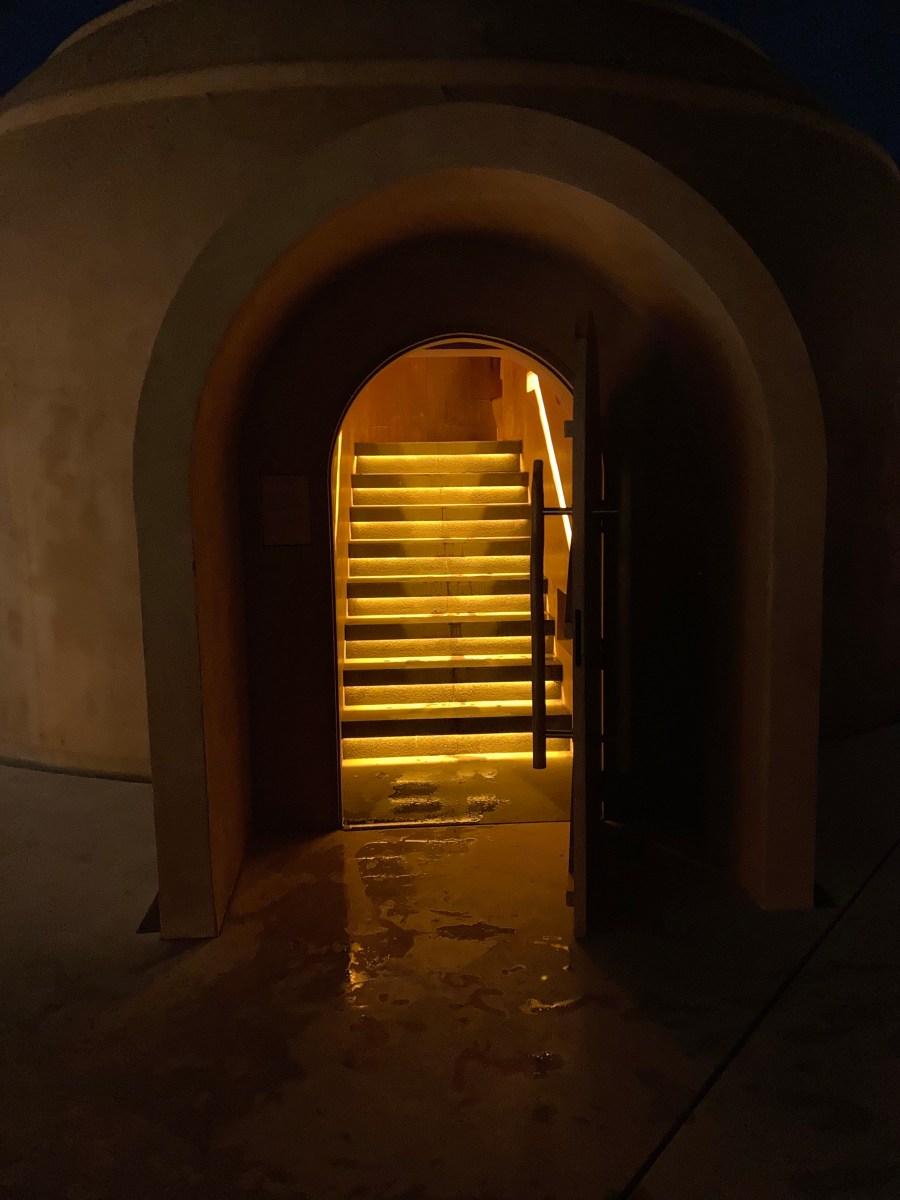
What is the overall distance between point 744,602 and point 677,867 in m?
1.46

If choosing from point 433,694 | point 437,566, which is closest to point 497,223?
point 433,694

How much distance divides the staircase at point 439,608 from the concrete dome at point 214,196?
1960 millimetres

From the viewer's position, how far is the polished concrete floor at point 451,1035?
2.49m

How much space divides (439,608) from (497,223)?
3956mm

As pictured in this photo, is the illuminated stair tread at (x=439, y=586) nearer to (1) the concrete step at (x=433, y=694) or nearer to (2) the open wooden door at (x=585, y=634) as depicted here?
(1) the concrete step at (x=433, y=694)

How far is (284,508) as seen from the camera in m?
4.82

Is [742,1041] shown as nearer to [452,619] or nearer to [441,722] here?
[441,722]

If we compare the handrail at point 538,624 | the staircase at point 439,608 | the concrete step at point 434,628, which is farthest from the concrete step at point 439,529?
the handrail at point 538,624

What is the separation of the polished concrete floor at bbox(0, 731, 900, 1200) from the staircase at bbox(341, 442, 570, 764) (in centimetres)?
189

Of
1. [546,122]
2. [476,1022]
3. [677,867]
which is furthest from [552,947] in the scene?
[546,122]

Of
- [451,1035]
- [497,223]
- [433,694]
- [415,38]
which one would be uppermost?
[415,38]

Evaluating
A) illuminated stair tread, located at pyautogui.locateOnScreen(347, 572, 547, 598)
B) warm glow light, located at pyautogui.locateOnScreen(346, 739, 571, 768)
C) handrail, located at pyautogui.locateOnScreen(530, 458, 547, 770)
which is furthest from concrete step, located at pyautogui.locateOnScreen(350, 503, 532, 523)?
handrail, located at pyautogui.locateOnScreen(530, 458, 547, 770)

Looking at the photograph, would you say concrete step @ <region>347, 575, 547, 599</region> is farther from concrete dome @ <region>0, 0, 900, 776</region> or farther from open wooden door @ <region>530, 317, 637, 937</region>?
open wooden door @ <region>530, 317, 637, 937</region>

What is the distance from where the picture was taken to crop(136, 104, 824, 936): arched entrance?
3539 millimetres
